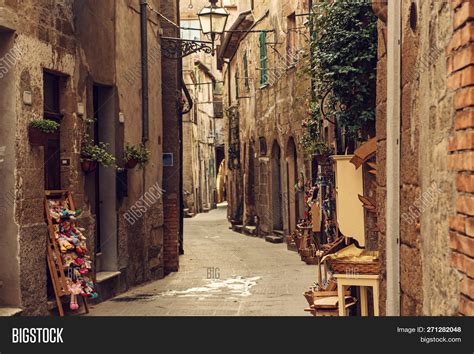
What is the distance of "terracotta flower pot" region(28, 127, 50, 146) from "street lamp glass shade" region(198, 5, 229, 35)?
6.02 metres

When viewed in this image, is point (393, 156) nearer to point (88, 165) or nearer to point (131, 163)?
point (88, 165)

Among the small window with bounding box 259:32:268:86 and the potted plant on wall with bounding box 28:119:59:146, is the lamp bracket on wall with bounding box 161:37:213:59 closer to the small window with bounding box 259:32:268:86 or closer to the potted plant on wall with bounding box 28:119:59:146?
the small window with bounding box 259:32:268:86

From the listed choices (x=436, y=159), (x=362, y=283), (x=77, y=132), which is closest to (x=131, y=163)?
(x=77, y=132)

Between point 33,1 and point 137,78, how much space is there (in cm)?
526

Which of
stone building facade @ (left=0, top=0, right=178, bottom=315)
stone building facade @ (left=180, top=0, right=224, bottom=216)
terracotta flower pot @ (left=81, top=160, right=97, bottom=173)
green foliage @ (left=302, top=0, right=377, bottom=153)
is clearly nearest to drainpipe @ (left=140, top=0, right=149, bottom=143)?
stone building facade @ (left=0, top=0, right=178, bottom=315)

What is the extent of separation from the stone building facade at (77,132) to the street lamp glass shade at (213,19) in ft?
3.66

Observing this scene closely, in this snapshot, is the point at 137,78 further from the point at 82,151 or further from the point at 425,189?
the point at 425,189

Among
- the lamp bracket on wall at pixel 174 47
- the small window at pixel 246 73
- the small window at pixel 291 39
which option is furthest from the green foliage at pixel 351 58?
the small window at pixel 246 73

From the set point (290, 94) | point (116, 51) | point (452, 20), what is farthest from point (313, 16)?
point (290, 94)

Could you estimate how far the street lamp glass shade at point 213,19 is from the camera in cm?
1466

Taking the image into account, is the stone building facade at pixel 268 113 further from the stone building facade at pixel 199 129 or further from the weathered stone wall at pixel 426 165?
the weathered stone wall at pixel 426 165

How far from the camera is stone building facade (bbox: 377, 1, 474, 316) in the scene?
3.77 meters

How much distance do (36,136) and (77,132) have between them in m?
1.77

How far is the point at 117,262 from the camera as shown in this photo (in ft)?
42.5
